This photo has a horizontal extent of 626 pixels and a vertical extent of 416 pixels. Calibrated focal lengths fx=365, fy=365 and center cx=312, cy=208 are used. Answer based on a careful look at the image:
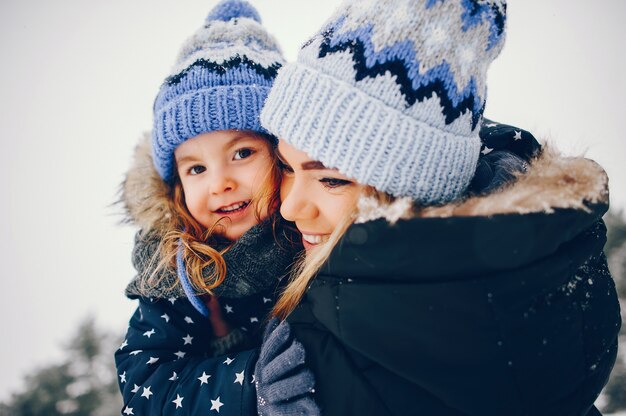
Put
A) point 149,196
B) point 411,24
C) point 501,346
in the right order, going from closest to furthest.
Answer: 1. point 501,346
2. point 411,24
3. point 149,196

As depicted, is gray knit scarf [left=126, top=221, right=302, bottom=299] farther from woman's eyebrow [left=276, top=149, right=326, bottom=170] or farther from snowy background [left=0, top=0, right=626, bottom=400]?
snowy background [left=0, top=0, right=626, bottom=400]

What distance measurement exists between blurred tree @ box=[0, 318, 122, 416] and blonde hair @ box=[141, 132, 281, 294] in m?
5.11

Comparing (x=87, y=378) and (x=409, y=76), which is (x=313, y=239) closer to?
(x=409, y=76)

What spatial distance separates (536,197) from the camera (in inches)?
37.5

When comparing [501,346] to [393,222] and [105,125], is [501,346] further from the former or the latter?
[105,125]

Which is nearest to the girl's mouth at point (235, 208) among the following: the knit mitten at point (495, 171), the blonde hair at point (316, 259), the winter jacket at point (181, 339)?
the winter jacket at point (181, 339)

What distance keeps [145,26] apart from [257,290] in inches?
1029

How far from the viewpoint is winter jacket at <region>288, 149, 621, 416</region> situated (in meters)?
0.89

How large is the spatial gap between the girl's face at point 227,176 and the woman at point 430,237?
1.42 feet

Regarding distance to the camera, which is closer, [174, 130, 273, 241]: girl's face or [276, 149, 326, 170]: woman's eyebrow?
[276, 149, 326, 170]: woman's eyebrow

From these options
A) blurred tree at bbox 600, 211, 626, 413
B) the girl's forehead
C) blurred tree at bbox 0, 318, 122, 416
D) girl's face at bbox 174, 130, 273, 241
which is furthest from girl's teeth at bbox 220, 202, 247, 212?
blurred tree at bbox 0, 318, 122, 416

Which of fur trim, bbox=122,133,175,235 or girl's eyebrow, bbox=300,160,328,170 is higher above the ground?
girl's eyebrow, bbox=300,160,328,170

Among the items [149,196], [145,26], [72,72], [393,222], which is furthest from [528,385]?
[145,26]

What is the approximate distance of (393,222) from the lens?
3.11 feet
